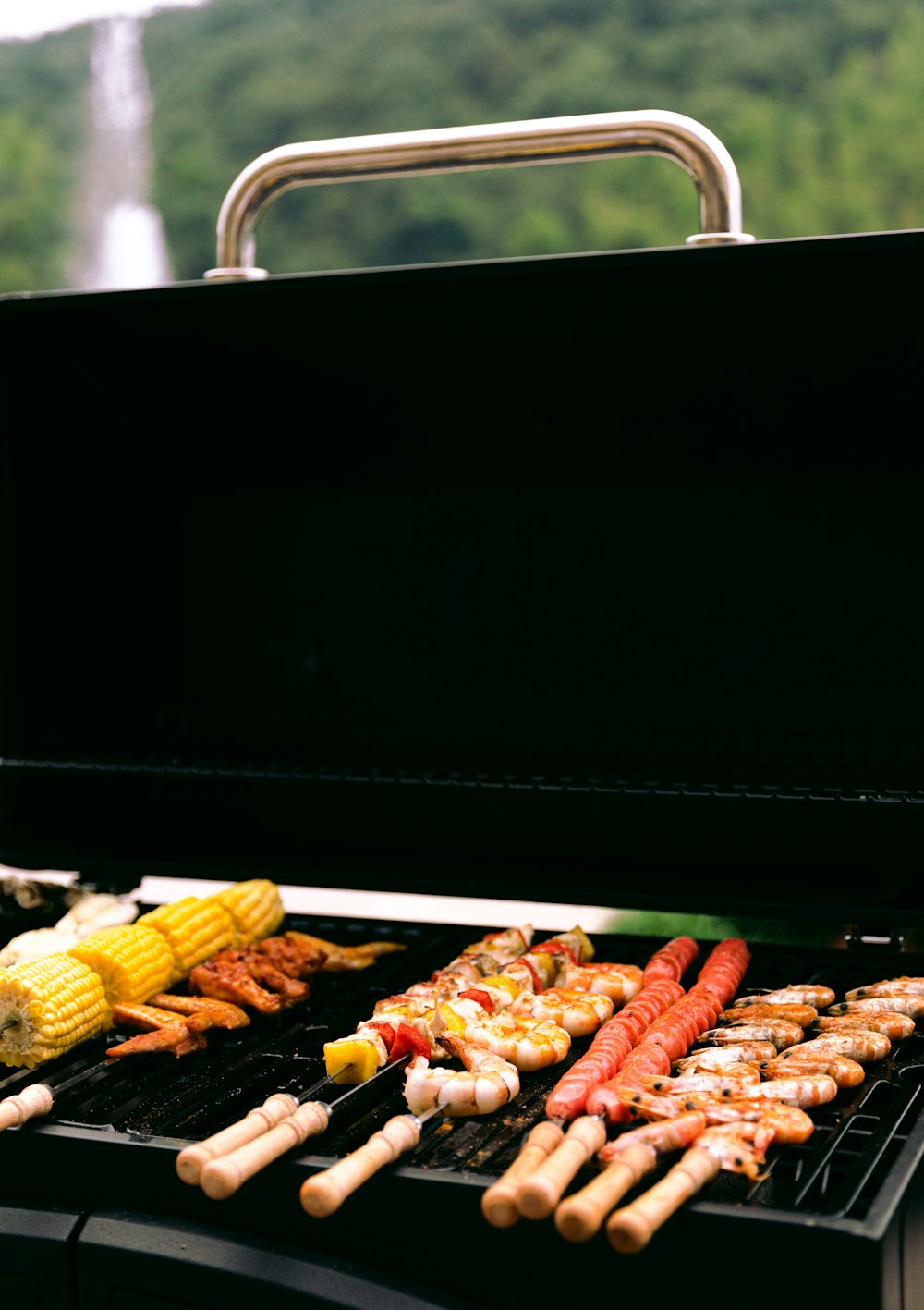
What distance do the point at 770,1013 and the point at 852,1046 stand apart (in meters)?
0.17

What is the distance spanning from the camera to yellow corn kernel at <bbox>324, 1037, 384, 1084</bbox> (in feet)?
5.72

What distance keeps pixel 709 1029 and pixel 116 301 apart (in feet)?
4.71

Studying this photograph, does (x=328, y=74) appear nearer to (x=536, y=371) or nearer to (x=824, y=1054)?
(x=536, y=371)

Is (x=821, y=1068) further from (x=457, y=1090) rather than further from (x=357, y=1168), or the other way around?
(x=357, y=1168)

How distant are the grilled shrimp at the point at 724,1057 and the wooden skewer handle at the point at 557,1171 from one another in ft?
1.01

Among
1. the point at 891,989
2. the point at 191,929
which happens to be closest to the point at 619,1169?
the point at 891,989

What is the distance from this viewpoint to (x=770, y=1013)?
6.44ft

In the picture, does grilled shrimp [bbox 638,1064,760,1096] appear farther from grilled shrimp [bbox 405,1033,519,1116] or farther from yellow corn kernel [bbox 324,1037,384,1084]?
yellow corn kernel [bbox 324,1037,384,1084]

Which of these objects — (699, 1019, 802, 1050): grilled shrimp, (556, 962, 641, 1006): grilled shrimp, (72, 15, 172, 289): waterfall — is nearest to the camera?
(699, 1019, 802, 1050): grilled shrimp

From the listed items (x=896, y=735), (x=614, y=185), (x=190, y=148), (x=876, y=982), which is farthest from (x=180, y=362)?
(x=190, y=148)

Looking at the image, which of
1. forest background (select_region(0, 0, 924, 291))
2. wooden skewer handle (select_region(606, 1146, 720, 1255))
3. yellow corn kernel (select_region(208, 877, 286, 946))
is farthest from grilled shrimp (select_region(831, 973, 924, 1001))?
forest background (select_region(0, 0, 924, 291))

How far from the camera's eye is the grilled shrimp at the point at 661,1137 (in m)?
1.47

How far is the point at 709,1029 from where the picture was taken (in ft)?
6.42

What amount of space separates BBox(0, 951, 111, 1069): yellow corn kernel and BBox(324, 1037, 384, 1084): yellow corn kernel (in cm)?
37
